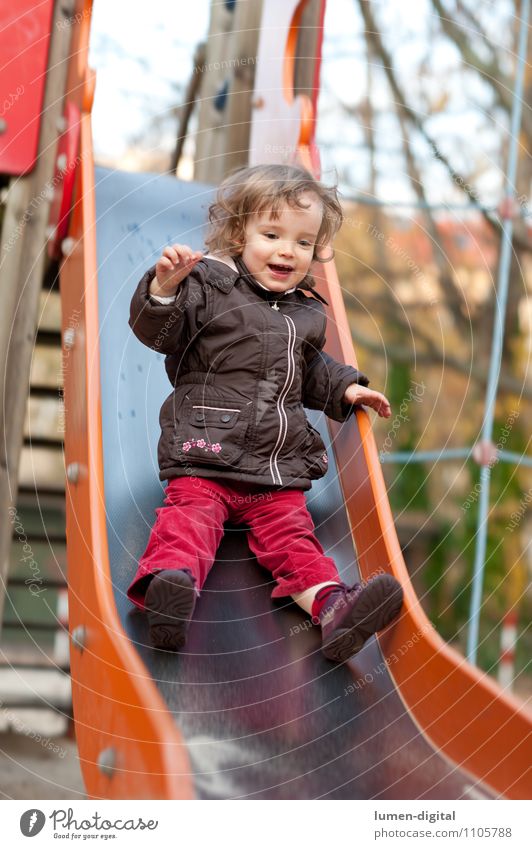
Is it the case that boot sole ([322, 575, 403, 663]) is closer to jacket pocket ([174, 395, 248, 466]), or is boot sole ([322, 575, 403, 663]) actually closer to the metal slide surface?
the metal slide surface

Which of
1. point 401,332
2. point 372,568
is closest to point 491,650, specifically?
point 401,332

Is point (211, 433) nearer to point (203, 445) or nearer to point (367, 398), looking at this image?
point (203, 445)

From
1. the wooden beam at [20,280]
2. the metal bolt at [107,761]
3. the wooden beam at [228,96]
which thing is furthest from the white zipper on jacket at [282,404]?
the wooden beam at [228,96]

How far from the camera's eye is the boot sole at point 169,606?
105cm

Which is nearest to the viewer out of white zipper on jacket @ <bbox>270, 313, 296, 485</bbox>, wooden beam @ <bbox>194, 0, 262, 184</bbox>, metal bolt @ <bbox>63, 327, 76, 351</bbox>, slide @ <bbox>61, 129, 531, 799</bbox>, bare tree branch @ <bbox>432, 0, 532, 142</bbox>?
slide @ <bbox>61, 129, 531, 799</bbox>

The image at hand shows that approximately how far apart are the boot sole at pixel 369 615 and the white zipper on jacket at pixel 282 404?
0.69 ft

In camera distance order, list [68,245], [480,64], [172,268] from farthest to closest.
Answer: [480,64], [68,245], [172,268]

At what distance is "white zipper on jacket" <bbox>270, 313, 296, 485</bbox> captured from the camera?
1.25 metres

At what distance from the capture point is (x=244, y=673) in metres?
1.12

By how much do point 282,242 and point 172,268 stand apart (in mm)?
188

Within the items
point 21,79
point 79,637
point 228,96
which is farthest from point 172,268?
point 228,96

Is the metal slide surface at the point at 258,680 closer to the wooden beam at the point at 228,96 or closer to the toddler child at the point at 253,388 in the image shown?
the toddler child at the point at 253,388

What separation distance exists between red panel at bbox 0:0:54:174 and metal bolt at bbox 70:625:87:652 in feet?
2.69

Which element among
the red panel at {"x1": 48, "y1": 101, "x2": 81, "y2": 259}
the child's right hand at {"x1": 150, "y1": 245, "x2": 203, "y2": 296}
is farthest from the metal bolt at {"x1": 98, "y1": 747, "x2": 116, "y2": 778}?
the red panel at {"x1": 48, "y1": 101, "x2": 81, "y2": 259}
